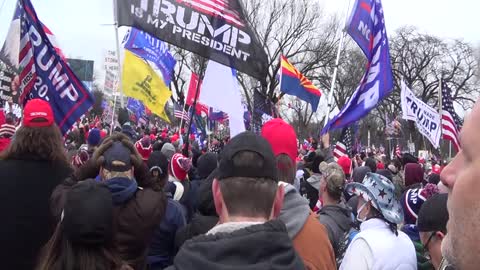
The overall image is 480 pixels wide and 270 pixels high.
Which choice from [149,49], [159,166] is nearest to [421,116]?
[149,49]

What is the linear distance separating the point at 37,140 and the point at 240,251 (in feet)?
7.40

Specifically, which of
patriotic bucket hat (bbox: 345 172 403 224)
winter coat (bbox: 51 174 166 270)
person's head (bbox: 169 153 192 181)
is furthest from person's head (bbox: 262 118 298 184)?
person's head (bbox: 169 153 192 181)

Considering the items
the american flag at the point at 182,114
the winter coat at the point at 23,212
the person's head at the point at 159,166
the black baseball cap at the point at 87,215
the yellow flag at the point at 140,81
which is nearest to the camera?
the black baseball cap at the point at 87,215

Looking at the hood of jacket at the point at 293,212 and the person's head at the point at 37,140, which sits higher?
the person's head at the point at 37,140

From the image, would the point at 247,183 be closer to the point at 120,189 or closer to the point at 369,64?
the point at 120,189

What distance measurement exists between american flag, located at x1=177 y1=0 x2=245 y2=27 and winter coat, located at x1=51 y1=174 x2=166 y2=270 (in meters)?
2.60

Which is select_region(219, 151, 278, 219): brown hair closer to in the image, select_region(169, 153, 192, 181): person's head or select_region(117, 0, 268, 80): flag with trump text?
select_region(117, 0, 268, 80): flag with trump text

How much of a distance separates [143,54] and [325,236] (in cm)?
937

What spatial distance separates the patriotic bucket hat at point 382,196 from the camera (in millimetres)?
3853

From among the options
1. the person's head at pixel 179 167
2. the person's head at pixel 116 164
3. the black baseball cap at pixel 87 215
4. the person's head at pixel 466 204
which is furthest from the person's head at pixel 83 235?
the person's head at pixel 179 167

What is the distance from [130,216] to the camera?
3.36m

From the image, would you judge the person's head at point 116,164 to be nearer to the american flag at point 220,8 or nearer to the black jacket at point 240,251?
the black jacket at point 240,251

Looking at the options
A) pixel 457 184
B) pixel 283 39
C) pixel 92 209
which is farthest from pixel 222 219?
pixel 283 39

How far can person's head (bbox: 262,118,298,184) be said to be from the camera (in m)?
3.58
